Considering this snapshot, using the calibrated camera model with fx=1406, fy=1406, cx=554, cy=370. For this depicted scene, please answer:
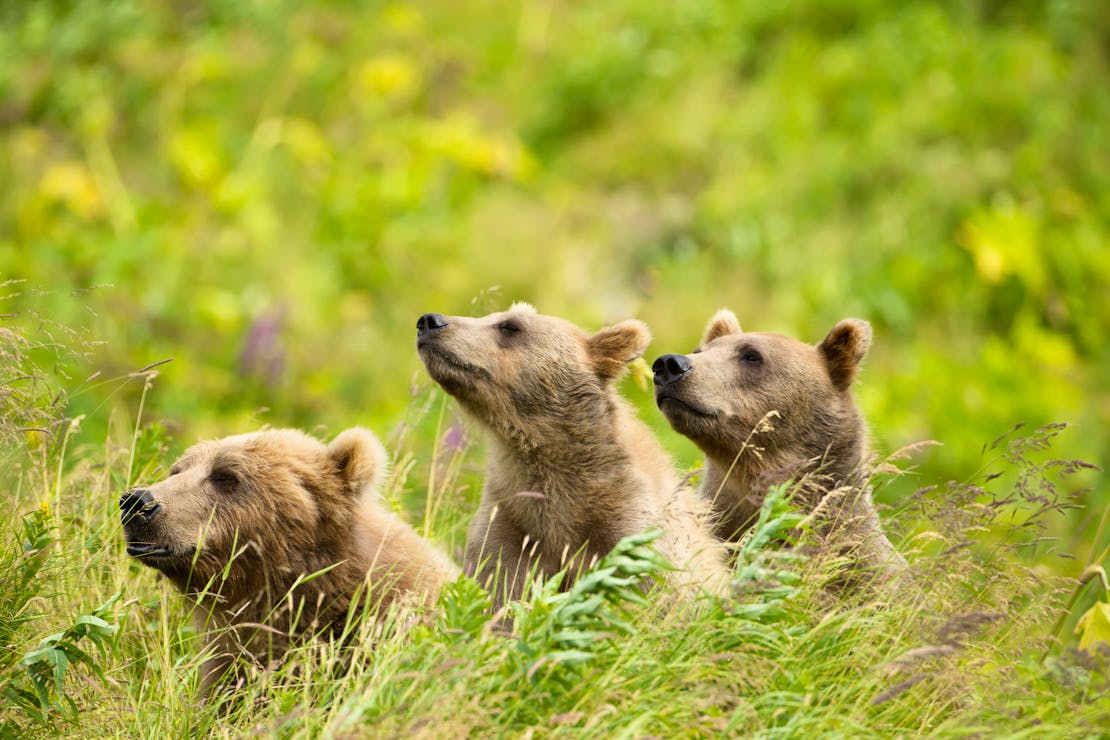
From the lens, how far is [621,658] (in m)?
3.99

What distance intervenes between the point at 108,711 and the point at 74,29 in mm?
10950

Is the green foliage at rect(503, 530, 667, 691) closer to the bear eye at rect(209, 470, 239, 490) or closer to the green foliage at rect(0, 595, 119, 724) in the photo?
the green foliage at rect(0, 595, 119, 724)

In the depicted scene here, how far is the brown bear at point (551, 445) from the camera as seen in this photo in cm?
553

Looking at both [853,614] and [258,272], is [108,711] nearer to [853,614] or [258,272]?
[853,614]

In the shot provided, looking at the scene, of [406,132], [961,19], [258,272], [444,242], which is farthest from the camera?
[961,19]

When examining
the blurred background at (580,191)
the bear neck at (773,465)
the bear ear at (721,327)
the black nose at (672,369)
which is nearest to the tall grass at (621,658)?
the bear neck at (773,465)

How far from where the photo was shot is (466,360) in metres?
5.79

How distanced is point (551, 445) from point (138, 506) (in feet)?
5.51

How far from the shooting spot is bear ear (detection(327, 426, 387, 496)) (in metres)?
5.34

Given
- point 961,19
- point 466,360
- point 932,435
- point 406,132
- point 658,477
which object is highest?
point 961,19

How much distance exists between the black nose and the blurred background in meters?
4.72

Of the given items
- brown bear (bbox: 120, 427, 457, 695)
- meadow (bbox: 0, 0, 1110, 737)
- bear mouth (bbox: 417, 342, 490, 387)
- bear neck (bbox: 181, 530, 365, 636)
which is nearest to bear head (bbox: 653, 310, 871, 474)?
meadow (bbox: 0, 0, 1110, 737)

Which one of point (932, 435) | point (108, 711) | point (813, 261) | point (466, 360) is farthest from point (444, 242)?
point (108, 711)

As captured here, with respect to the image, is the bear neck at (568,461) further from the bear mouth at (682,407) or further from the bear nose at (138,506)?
the bear nose at (138,506)
